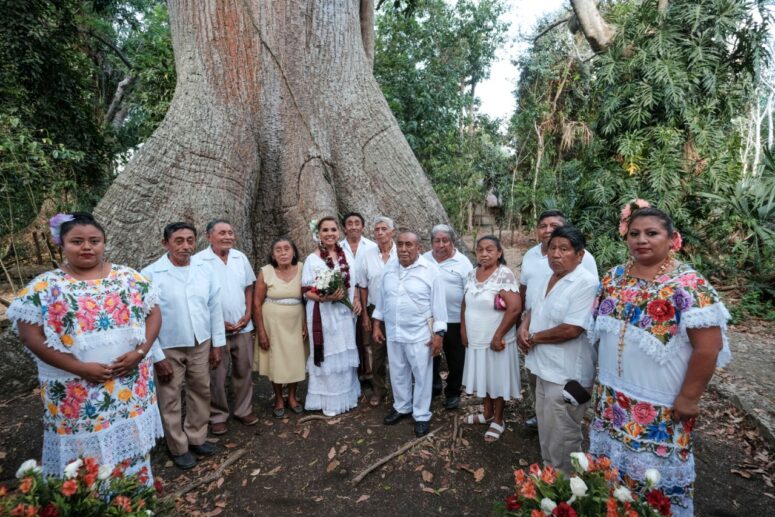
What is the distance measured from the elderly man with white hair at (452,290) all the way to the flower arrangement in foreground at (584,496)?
1982mm

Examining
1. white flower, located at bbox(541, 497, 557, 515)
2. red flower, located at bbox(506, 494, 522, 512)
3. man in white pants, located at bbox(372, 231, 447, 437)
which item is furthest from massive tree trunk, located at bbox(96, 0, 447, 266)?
white flower, located at bbox(541, 497, 557, 515)

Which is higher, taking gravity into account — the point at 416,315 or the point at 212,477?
the point at 416,315

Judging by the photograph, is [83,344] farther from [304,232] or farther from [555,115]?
[555,115]

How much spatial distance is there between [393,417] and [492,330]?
3.95 feet

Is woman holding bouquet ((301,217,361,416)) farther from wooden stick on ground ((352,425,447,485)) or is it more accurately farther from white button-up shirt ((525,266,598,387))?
white button-up shirt ((525,266,598,387))

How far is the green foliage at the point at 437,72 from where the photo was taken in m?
11.9

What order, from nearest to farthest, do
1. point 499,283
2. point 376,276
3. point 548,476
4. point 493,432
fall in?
1. point 548,476
2. point 499,283
3. point 493,432
4. point 376,276

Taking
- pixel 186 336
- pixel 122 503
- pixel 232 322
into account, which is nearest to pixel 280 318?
pixel 232 322

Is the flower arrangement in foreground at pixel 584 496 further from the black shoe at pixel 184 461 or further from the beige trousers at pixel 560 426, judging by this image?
the black shoe at pixel 184 461

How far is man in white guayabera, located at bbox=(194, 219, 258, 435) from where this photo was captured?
3781 mm

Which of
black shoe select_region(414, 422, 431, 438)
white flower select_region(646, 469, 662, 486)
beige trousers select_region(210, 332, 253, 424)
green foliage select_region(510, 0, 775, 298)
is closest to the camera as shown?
white flower select_region(646, 469, 662, 486)

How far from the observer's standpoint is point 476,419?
3832 millimetres

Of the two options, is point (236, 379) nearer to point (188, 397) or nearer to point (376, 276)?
point (188, 397)

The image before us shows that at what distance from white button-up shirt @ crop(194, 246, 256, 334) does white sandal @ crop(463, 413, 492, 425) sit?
207 centimetres
